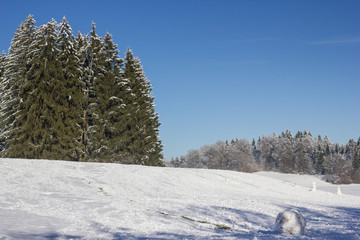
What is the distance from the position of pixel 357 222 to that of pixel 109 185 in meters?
12.6

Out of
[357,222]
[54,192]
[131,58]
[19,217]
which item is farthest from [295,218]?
[131,58]

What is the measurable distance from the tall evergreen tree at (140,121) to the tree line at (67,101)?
17 centimetres

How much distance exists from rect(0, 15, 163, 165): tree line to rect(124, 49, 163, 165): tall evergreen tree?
17cm

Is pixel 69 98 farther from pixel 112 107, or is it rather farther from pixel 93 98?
pixel 112 107

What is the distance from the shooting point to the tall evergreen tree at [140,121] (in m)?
38.3

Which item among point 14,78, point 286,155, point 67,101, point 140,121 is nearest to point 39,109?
point 67,101

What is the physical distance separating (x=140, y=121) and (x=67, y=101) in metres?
10.8

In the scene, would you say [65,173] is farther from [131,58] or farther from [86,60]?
[131,58]

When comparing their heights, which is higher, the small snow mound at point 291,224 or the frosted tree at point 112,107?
the frosted tree at point 112,107

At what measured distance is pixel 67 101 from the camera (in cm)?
3180

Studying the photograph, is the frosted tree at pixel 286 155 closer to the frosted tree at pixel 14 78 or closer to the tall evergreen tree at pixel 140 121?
the tall evergreen tree at pixel 140 121

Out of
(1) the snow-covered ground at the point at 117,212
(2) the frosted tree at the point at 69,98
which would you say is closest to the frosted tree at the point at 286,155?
(2) the frosted tree at the point at 69,98

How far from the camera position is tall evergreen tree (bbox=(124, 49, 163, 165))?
38.3 metres

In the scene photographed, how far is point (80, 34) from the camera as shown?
121 feet
